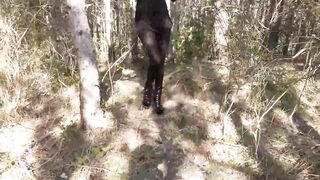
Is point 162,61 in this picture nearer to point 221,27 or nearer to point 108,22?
point 221,27

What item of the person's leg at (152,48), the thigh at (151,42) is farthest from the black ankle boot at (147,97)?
the thigh at (151,42)

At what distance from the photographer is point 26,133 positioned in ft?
13.8

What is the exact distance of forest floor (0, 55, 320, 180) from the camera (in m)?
3.74

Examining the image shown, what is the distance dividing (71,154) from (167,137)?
3.58ft

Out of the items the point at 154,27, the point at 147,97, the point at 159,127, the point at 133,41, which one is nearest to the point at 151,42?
the point at 154,27

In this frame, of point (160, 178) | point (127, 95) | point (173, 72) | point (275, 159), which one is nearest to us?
point (160, 178)

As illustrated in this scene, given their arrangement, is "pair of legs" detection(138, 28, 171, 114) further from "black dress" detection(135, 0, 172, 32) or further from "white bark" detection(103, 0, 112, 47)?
"white bark" detection(103, 0, 112, 47)

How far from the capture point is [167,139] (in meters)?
4.02

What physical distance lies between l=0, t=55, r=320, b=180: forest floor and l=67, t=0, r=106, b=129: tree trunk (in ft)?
0.68

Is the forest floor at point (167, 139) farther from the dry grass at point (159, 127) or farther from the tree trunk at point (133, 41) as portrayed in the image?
the tree trunk at point (133, 41)

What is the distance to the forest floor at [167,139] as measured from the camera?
12.3 ft

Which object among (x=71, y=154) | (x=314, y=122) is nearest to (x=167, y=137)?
(x=71, y=154)

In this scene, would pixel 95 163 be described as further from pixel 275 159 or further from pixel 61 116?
pixel 275 159

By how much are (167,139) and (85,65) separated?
49.1 inches
